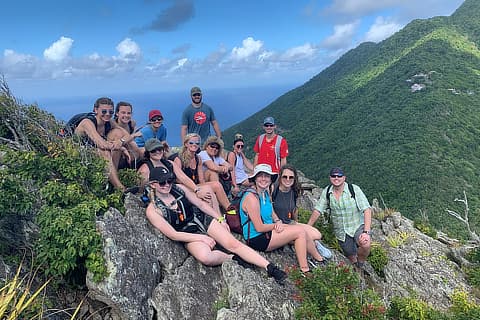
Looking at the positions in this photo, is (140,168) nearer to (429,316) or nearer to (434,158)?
(429,316)

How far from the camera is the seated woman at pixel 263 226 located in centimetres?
558

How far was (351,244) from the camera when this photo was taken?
7.22m

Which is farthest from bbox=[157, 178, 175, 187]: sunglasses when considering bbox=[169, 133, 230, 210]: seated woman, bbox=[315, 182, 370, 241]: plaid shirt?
bbox=[315, 182, 370, 241]: plaid shirt

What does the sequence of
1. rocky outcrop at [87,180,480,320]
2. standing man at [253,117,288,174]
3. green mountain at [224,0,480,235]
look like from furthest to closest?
green mountain at [224,0,480,235] < standing man at [253,117,288,174] < rocky outcrop at [87,180,480,320]

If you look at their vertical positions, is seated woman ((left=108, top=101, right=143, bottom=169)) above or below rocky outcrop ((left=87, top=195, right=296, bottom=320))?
above

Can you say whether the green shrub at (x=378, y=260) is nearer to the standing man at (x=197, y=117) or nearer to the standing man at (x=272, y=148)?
the standing man at (x=272, y=148)

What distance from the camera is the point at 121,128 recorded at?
6.84 meters

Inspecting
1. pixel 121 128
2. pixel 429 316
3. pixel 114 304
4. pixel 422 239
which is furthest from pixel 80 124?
pixel 422 239

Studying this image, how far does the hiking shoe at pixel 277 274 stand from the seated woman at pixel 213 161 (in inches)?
106

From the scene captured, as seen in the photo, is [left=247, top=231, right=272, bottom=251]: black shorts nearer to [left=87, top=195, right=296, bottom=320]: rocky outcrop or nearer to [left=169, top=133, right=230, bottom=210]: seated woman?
[left=87, top=195, right=296, bottom=320]: rocky outcrop

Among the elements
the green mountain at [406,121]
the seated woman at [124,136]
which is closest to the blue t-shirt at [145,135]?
the seated woman at [124,136]

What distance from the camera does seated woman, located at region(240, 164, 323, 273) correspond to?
5.58 meters

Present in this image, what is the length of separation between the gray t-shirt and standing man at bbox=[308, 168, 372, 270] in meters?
3.73

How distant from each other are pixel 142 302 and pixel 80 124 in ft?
11.9
